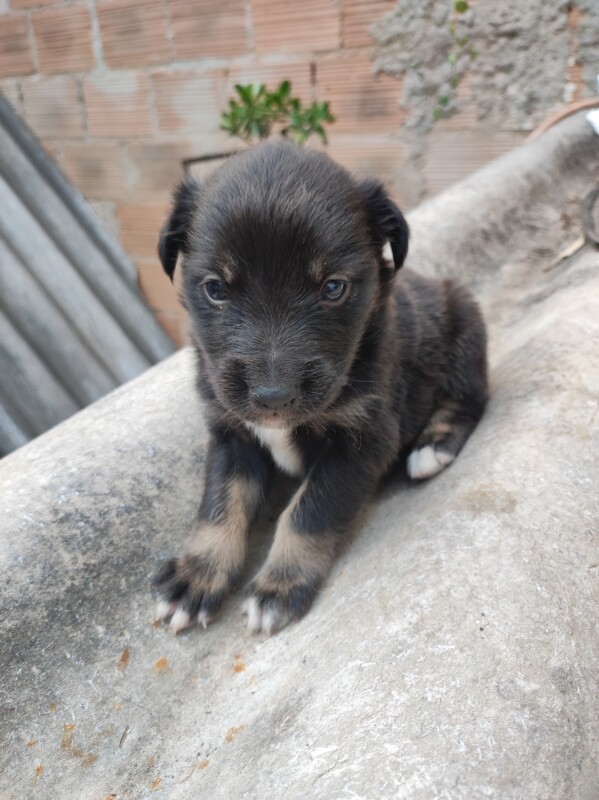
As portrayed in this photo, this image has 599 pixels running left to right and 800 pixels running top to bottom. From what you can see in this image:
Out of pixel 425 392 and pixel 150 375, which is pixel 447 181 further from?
pixel 150 375

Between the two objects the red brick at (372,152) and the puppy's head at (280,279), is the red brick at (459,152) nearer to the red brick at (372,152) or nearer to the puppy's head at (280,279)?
the red brick at (372,152)

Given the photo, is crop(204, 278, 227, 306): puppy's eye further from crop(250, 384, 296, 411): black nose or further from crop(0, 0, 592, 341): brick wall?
crop(0, 0, 592, 341): brick wall

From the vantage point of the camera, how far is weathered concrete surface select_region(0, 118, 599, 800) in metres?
1.29

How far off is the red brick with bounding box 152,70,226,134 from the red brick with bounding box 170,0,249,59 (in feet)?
0.54

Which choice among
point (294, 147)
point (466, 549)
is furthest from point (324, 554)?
point (294, 147)

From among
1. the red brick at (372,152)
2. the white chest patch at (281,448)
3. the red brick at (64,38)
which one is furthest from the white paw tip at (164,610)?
the red brick at (64,38)

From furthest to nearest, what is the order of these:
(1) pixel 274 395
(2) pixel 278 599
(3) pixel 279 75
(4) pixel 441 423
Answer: (3) pixel 279 75 < (4) pixel 441 423 < (2) pixel 278 599 < (1) pixel 274 395

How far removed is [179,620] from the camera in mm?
1962

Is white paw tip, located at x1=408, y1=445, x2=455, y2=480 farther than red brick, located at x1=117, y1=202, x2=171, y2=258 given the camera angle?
No

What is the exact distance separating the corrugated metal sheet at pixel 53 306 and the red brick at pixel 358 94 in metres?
1.91

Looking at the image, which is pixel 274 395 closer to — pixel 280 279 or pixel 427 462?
pixel 280 279

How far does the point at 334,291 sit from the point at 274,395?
0.36m

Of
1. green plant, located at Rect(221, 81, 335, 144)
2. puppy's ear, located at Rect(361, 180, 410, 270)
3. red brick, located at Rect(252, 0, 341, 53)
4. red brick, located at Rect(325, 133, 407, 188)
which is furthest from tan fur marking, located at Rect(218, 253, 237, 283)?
red brick, located at Rect(252, 0, 341, 53)

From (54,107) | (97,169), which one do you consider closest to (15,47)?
(54,107)
